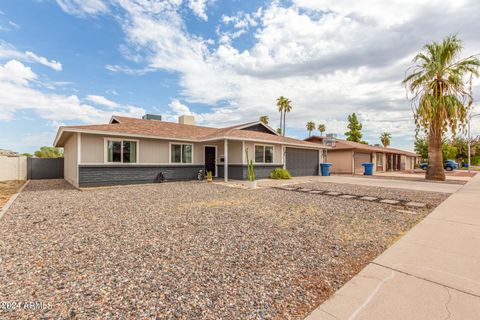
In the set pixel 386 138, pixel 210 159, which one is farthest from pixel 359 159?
pixel 386 138

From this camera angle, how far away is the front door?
15844mm

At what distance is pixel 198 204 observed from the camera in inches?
284

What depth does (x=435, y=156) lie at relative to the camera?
1553cm

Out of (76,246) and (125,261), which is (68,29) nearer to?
(76,246)

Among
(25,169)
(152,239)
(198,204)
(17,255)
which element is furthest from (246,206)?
(25,169)

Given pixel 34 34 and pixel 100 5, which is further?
pixel 34 34

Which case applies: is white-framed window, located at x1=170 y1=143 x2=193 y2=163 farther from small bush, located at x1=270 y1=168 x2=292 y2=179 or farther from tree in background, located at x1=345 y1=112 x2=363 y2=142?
tree in background, located at x1=345 y1=112 x2=363 y2=142

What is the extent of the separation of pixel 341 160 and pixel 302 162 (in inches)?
317

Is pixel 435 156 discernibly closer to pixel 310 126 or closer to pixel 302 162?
pixel 302 162

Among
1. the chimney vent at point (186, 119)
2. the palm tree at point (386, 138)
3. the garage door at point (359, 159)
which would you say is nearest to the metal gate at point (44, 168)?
the chimney vent at point (186, 119)

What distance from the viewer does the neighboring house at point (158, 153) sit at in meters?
11.3

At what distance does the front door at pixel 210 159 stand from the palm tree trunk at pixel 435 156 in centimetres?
1550

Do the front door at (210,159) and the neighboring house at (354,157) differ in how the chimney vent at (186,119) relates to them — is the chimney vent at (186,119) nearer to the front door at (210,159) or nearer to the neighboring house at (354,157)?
the front door at (210,159)

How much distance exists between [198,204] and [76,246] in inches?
147
